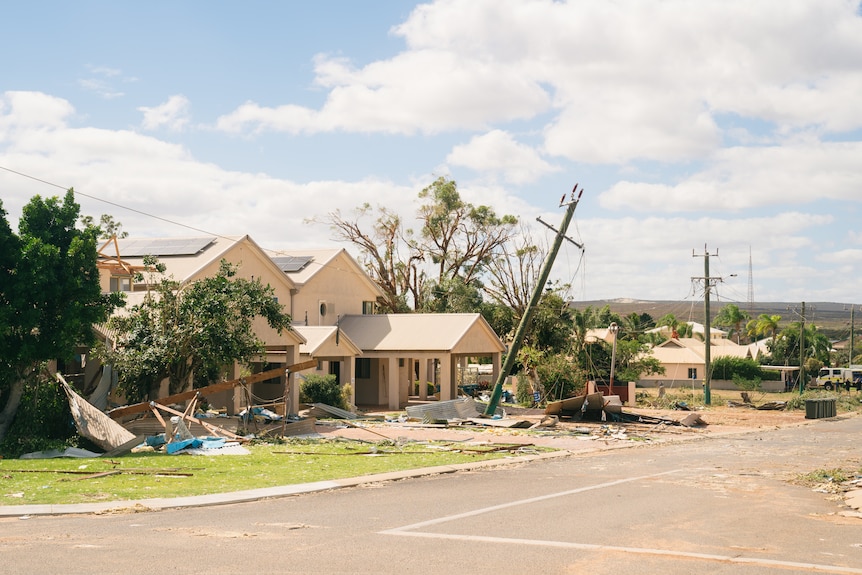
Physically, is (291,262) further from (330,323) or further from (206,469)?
(206,469)

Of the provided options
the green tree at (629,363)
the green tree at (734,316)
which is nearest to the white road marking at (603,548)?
the green tree at (629,363)

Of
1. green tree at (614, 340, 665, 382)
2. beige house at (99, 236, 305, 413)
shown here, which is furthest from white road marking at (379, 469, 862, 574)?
green tree at (614, 340, 665, 382)

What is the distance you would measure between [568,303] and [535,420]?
25512mm

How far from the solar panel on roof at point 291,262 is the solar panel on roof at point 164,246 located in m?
5.35

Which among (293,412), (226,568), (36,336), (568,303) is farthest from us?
(568,303)

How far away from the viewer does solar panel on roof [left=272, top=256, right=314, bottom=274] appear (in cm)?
4538

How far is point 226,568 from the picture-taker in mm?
9875

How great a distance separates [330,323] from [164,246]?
9.73 m

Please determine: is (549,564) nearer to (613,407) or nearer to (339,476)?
(339,476)

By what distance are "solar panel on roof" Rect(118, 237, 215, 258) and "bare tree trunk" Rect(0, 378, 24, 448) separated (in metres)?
15.2

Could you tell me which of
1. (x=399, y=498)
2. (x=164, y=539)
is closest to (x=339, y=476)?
(x=399, y=498)

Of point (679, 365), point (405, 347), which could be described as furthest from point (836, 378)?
point (405, 347)

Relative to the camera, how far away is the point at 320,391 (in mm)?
37844

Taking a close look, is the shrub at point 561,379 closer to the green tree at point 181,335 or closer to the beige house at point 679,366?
the green tree at point 181,335
